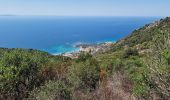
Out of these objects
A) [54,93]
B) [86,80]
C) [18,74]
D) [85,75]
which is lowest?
[86,80]

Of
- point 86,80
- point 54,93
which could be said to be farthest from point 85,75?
point 54,93

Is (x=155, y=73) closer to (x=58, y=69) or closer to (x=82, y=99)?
(x=82, y=99)

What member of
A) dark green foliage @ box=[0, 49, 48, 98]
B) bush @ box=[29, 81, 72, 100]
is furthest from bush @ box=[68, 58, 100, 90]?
bush @ box=[29, 81, 72, 100]

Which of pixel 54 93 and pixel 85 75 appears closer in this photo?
pixel 54 93

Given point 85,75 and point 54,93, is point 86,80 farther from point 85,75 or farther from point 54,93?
point 54,93

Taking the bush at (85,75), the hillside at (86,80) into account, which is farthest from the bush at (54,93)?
the bush at (85,75)

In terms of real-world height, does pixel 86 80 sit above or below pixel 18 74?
below

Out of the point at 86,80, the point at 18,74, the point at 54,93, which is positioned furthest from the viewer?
the point at 86,80

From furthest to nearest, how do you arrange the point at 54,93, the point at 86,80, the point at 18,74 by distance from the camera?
the point at 86,80
the point at 18,74
the point at 54,93

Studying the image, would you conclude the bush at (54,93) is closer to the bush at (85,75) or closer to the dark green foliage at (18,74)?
the dark green foliage at (18,74)

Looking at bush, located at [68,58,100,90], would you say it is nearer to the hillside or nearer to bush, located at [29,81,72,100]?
the hillside

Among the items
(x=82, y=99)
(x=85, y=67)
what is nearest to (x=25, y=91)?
(x=82, y=99)
